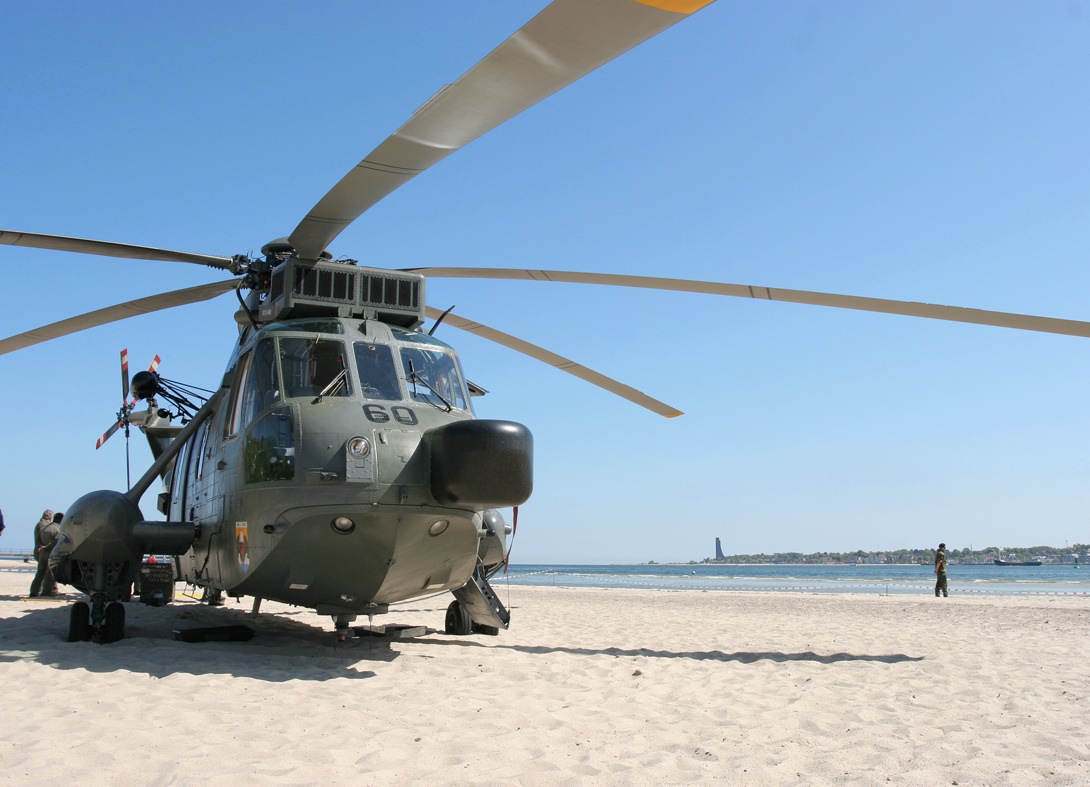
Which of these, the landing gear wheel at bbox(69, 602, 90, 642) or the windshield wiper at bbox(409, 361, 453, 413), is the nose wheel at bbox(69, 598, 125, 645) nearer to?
the landing gear wheel at bbox(69, 602, 90, 642)

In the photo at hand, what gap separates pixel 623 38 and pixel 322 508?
3.89 metres

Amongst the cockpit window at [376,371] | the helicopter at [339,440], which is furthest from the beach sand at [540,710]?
the cockpit window at [376,371]

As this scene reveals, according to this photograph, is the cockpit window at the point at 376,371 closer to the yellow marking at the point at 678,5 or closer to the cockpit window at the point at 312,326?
the cockpit window at the point at 312,326

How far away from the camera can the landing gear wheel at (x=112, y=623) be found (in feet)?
24.6

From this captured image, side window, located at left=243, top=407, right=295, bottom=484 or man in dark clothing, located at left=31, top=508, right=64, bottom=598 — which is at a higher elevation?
side window, located at left=243, top=407, right=295, bottom=484

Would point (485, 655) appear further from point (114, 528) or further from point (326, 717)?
point (114, 528)

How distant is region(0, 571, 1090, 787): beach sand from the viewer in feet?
12.8

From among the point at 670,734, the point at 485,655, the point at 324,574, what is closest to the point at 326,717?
the point at 324,574

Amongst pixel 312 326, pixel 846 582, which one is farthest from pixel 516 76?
pixel 846 582

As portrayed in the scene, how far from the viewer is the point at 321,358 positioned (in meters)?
6.89

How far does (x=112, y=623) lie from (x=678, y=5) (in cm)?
709

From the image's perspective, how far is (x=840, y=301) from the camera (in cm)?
673

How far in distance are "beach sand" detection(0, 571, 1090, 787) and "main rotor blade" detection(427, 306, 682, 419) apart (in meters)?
2.59

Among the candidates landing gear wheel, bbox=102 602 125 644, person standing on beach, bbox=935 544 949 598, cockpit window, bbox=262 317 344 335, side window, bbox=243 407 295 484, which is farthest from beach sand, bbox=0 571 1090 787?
person standing on beach, bbox=935 544 949 598
